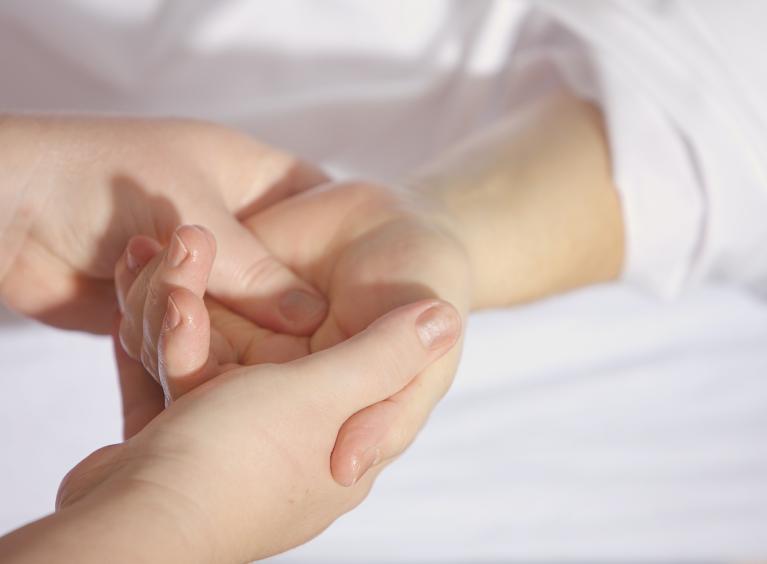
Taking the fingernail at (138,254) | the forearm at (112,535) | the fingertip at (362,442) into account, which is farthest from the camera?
the fingernail at (138,254)

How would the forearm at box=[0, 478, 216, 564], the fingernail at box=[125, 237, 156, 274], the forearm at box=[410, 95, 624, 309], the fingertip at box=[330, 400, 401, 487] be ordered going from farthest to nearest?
the forearm at box=[410, 95, 624, 309]
the fingernail at box=[125, 237, 156, 274]
the fingertip at box=[330, 400, 401, 487]
the forearm at box=[0, 478, 216, 564]

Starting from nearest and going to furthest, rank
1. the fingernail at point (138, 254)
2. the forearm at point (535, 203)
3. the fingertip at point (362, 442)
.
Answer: the fingertip at point (362, 442) < the fingernail at point (138, 254) < the forearm at point (535, 203)

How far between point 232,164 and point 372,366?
0.25 meters

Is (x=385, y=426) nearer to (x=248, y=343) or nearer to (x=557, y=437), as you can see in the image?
(x=248, y=343)

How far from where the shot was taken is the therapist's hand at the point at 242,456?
415mm

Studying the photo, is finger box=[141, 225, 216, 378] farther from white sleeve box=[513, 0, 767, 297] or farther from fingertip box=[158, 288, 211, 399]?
white sleeve box=[513, 0, 767, 297]

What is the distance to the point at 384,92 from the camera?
0.91 meters

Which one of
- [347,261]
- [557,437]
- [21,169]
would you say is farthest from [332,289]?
[557,437]

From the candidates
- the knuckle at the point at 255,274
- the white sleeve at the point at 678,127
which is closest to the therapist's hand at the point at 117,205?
the knuckle at the point at 255,274

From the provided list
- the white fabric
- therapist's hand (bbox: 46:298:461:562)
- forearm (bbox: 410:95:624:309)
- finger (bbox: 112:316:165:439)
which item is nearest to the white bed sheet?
the white fabric

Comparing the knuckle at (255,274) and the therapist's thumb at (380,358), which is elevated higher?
the knuckle at (255,274)

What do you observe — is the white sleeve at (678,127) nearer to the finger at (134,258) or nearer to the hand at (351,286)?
the hand at (351,286)

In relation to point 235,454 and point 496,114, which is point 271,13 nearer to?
point 496,114

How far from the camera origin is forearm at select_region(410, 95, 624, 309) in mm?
766
